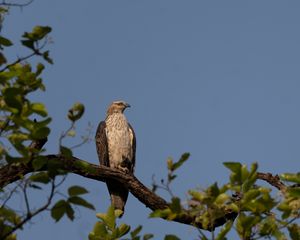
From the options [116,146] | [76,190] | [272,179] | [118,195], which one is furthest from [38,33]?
[116,146]

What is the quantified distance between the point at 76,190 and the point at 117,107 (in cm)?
839

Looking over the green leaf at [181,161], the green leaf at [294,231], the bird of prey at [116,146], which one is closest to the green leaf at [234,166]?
the green leaf at [181,161]

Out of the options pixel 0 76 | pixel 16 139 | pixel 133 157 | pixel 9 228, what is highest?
pixel 133 157

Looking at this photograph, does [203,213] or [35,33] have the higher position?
[35,33]

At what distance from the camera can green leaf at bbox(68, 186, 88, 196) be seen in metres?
3.29

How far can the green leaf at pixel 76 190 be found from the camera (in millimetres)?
3293

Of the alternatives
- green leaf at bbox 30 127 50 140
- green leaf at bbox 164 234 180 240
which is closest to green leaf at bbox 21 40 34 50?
green leaf at bbox 30 127 50 140

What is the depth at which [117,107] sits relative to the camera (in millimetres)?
11680

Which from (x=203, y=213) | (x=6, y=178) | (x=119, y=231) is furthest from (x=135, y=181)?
(x=203, y=213)

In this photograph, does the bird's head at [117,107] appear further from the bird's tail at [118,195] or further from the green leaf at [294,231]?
the green leaf at [294,231]

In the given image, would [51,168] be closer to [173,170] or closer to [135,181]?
[173,170]

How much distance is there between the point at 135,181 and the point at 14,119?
169 inches

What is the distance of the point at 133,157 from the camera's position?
10859 millimetres

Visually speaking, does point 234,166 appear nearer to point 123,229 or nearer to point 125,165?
point 123,229
